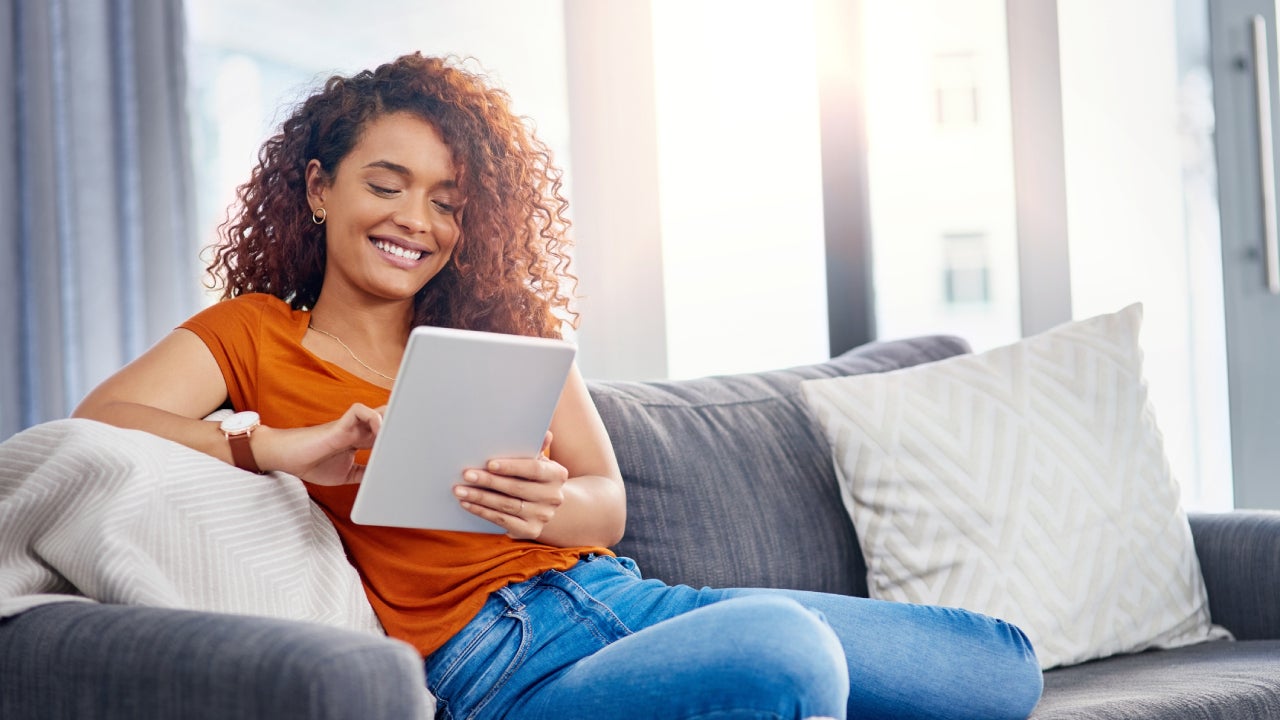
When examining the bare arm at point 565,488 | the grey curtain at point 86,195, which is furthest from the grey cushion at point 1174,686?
the grey curtain at point 86,195

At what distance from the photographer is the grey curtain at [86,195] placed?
8.95 ft

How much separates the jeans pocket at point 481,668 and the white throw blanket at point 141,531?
4.8 inches

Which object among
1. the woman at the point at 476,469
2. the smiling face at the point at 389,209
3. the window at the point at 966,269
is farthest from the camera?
the window at the point at 966,269

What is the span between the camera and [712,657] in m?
1.01

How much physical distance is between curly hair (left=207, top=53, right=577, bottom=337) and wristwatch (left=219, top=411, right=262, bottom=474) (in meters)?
0.29

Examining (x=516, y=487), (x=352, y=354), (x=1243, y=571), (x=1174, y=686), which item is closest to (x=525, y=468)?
(x=516, y=487)

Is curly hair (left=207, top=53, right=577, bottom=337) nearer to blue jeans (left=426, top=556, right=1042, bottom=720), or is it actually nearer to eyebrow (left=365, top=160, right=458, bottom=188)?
eyebrow (left=365, top=160, right=458, bottom=188)

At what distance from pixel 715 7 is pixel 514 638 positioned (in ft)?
6.91

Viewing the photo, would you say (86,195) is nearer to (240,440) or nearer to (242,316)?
(242,316)

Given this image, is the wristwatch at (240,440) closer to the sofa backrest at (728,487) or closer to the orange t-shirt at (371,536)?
the orange t-shirt at (371,536)

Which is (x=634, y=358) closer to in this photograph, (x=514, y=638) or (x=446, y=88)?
(x=446, y=88)

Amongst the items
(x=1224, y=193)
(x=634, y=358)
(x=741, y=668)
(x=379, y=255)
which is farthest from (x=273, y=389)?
(x=1224, y=193)

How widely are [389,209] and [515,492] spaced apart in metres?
0.43

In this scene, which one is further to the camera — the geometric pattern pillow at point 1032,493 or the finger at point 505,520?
the geometric pattern pillow at point 1032,493
